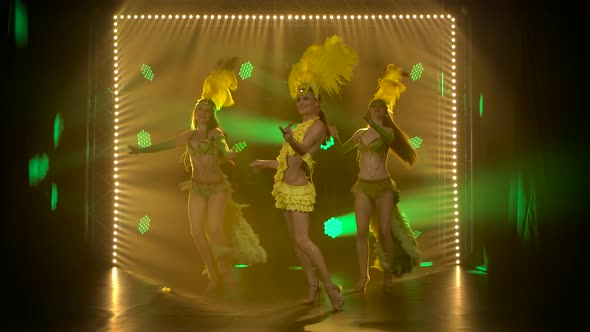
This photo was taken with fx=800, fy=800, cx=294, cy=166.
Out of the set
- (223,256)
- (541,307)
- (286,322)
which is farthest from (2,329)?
(541,307)

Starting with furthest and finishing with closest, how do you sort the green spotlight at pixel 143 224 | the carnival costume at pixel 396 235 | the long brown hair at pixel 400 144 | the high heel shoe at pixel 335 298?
the green spotlight at pixel 143 224, the carnival costume at pixel 396 235, the long brown hair at pixel 400 144, the high heel shoe at pixel 335 298

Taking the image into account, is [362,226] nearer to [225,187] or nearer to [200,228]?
[225,187]

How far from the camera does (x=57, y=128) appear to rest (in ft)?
25.7

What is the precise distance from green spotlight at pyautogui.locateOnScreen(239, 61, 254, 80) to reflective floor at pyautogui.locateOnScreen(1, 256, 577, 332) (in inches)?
97.5

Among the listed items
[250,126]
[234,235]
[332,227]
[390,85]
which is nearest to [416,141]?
[332,227]

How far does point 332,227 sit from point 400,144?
7.17 ft

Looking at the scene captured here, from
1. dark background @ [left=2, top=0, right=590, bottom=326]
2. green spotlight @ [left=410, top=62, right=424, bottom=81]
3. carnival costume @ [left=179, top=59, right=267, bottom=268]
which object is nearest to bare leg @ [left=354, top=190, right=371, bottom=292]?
carnival costume @ [left=179, top=59, right=267, bottom=268]

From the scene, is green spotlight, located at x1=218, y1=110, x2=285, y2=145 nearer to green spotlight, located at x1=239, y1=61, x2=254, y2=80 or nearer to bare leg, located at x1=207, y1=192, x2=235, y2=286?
green spotlight, located at x1=239, y1=61, x2=254, y2=80

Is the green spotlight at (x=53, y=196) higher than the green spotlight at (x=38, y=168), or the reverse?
the green spotlight at (x=38, y=168)

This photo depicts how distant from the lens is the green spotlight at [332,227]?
8617 mm

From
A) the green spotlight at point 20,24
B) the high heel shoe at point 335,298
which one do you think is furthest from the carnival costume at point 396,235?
the green spotlight at point 20,24

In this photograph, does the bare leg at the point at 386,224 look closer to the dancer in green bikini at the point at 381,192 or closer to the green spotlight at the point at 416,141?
the dancer in green bikini at the point at 381,192

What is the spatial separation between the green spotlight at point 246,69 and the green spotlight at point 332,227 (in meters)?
1.79

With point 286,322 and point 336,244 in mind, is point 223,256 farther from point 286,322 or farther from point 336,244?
point 336,244
